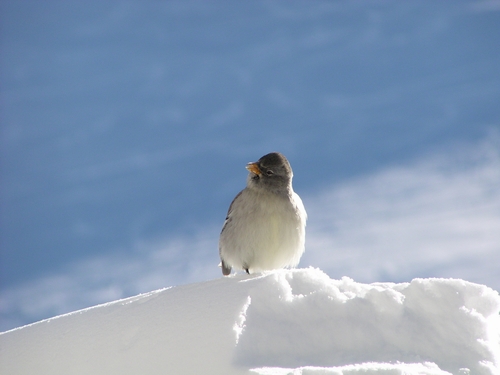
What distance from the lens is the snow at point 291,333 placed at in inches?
156

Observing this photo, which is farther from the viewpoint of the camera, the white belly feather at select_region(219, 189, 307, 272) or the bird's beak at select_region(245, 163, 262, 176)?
the bird's beak at select_region(245, 163, 262, 176)

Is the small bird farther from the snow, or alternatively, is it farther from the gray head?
the snow

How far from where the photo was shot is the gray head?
7.43 m

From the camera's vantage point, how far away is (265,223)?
23.4ft

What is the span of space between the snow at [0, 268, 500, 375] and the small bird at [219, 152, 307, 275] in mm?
2166

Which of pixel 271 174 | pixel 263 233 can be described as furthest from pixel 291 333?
pixel 271 174

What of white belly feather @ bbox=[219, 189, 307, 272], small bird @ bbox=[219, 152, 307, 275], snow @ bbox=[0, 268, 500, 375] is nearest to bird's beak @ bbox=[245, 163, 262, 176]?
small bird @ bbox=[219, 152, 307, 275]

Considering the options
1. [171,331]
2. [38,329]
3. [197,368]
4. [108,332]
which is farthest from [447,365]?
[38,329]

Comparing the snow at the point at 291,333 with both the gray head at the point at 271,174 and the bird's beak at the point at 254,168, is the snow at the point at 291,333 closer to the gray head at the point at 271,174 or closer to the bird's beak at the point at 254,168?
the gray head at the point at 271,174

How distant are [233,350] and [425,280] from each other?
69.9 inches

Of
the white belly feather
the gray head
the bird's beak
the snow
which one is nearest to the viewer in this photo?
the snow

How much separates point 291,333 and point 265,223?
119 inches

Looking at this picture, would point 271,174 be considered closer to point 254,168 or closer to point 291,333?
point 254,168

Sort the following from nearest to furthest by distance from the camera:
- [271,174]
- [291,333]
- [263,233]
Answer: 1. [291,333]
2. [263,233]
3. [271,174]
